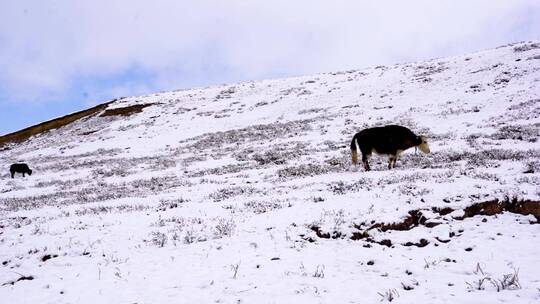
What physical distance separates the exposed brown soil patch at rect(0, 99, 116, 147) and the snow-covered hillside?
105 feet

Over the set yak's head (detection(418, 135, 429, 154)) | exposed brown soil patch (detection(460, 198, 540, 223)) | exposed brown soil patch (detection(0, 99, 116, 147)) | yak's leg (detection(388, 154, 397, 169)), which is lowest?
exposed brown soil patch (detection(460, 198, 540, 223))

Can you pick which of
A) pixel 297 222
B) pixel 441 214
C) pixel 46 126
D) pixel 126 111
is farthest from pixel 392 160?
pixel 46 126

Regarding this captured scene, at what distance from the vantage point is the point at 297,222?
10727mm

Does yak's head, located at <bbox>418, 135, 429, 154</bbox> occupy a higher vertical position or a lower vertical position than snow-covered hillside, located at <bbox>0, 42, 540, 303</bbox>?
higher

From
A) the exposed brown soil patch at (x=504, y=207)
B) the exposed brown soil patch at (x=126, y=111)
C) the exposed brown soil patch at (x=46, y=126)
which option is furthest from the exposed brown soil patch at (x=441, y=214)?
the exposed brown soil patch at (x=46, y=126)

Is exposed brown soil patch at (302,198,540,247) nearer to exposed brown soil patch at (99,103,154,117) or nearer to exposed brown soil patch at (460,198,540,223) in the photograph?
exposed brown soil patch at (460,198,540,223)

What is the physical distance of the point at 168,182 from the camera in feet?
69.9

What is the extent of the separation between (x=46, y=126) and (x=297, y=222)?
61.9 meters

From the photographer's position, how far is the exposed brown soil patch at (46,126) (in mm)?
60219

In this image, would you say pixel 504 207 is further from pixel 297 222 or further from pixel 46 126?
pixel 46 126

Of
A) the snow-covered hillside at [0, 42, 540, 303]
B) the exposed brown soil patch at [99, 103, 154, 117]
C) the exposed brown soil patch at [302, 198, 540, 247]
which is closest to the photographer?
the snow-covered hillside at [0, 42, 540, 303]

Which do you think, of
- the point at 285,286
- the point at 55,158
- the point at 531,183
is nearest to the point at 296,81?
the point at 55,158

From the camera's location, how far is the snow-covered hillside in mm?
7289

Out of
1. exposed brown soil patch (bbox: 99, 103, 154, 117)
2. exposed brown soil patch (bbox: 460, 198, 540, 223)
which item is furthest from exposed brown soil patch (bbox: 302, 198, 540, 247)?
exposed brown soil patch (bbox: 99, 103, 154, 117)
